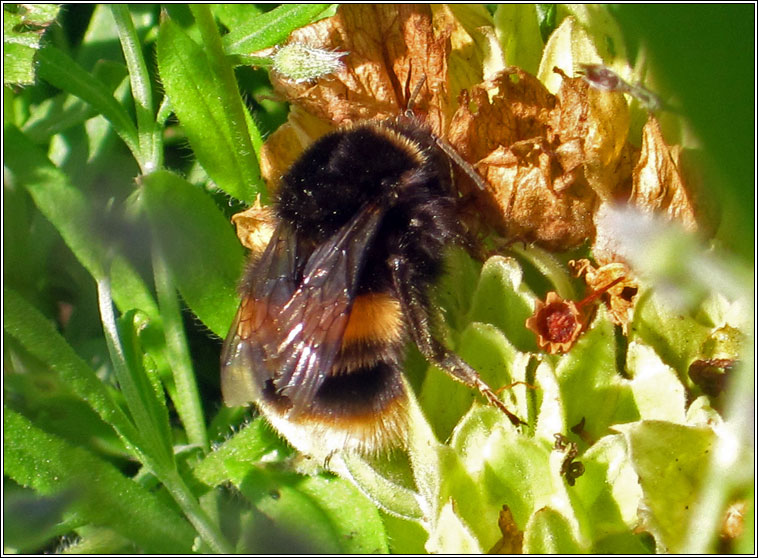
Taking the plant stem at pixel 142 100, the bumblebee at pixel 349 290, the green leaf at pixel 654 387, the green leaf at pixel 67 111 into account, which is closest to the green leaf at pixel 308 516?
the bumblebee at pixel 349 290

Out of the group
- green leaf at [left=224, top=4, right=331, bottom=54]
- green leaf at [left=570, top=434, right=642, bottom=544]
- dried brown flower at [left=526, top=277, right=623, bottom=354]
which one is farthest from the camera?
green leaf at [left=224, top=4, right=331, bottom=54]

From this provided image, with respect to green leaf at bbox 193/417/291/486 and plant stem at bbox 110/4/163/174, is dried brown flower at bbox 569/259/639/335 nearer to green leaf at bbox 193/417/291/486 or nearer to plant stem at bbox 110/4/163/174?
green leaf at bbox 193/417/291/486

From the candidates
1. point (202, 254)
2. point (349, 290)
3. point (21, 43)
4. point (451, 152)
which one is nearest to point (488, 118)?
point (451, 152)

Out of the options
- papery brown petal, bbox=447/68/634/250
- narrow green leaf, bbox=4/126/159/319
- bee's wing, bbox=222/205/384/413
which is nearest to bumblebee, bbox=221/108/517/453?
bee's wing, bbox=222/205/384/413

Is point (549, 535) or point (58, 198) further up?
point (58, 198)

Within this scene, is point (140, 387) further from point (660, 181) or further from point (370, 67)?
point (660, 181)

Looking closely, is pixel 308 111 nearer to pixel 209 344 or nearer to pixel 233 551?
pixel 209 344

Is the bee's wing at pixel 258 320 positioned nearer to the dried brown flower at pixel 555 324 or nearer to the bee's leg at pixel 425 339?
the bee's leg at pixel 425 339
